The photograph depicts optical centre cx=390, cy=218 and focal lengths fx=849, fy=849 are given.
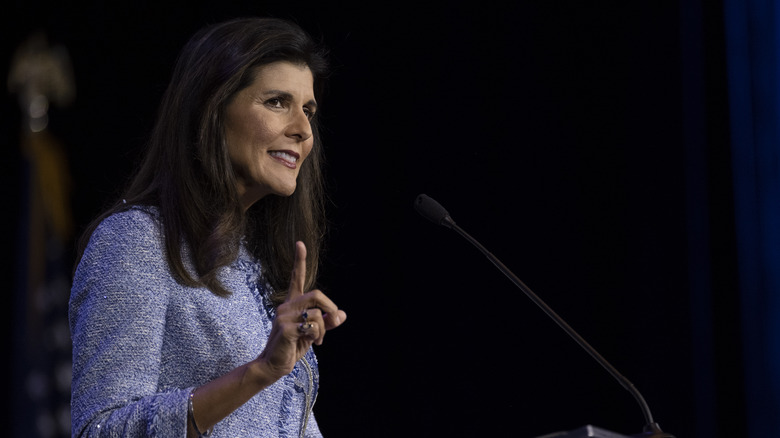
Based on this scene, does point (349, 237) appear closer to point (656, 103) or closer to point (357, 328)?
point (357, 328)

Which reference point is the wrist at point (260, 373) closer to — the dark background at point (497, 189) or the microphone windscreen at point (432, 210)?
the microphone windscreen at point (432, 210)

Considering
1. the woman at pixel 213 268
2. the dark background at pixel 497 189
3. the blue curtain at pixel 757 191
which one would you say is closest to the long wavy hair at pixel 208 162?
the woman at pixel 213 268

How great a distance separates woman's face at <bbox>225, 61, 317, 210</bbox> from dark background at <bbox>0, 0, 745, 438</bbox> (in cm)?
115

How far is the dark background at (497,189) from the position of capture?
264 centimetres

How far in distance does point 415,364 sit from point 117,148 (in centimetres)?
141

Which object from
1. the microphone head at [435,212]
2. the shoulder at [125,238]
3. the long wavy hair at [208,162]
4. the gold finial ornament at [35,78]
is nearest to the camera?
the shoulder at [125,238]

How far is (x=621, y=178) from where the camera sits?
9.39 feet

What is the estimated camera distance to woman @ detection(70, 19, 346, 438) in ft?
4.22

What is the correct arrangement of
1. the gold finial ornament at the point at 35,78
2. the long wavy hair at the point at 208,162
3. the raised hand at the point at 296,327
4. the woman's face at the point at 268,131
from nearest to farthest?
the raised hand at the point at 296,327 → the long wavy hair at the point at 208,162 → the woman's face at the point at 268,131 → the gold finial ornament at the point at 35,78

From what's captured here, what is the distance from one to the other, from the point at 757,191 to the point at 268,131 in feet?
5.07

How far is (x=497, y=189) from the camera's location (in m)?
3.18

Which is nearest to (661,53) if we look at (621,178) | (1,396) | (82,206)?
(621,178)

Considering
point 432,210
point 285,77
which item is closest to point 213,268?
point 285,77

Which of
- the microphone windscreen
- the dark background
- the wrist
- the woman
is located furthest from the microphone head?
the dark background
